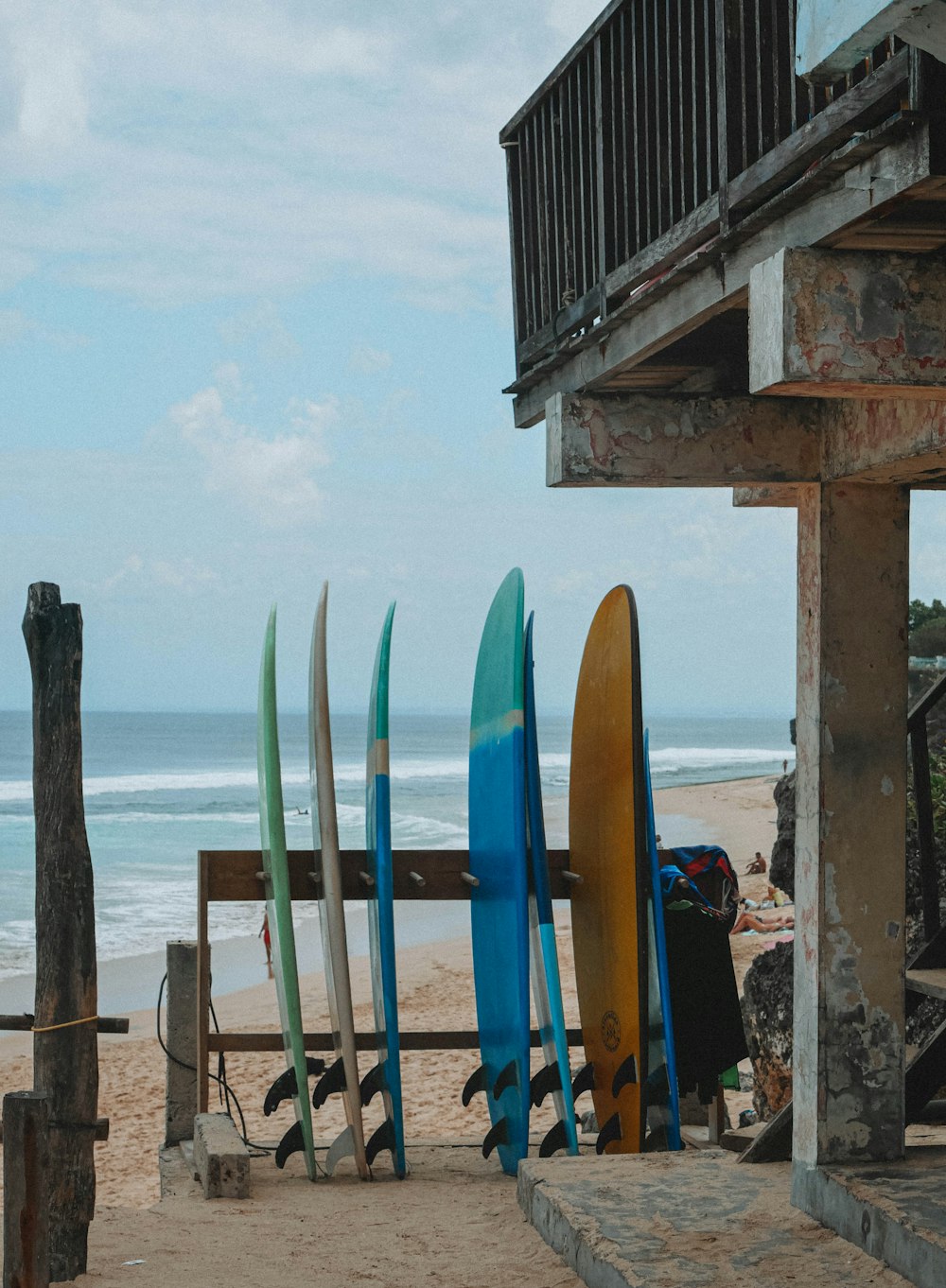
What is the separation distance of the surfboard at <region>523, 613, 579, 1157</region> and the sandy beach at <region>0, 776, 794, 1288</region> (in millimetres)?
298

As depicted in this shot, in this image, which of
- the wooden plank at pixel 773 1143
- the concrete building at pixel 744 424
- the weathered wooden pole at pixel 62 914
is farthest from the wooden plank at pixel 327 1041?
the concrete building at pixel 744 424

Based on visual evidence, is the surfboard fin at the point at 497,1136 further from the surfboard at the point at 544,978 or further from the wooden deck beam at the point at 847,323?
the wooden deck beam at the point at 847,323

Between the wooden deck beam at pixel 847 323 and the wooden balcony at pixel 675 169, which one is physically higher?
the wooden balcony at pixel 675 169

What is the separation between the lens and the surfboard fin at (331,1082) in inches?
200

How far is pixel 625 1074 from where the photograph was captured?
4.93 metres

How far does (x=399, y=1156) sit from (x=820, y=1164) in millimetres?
2045

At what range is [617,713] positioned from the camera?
17.4 ft

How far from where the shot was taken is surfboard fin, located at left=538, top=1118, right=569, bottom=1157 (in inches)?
195

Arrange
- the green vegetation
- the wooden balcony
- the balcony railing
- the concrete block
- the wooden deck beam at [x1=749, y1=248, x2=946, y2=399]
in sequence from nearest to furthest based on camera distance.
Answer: the wooden balcony, the wooden deck beam at [x1=749, y1=248, x2=946, y2=399], the balcony railing, the concrete block, the green vegetation

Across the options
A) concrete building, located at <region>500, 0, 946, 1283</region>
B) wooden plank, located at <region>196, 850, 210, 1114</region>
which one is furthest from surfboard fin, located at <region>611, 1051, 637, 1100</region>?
wooden plank, located at <region>196, 850, 210, 1114</region>

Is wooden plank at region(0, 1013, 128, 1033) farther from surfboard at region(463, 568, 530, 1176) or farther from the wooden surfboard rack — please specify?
surfboard at region(463, 568, 530, 1176)

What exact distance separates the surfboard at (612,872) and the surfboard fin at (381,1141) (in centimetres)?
75

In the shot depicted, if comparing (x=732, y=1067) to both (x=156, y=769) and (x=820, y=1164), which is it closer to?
(x=820, y=1164)

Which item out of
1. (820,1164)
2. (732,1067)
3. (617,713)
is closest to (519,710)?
(617,713)
